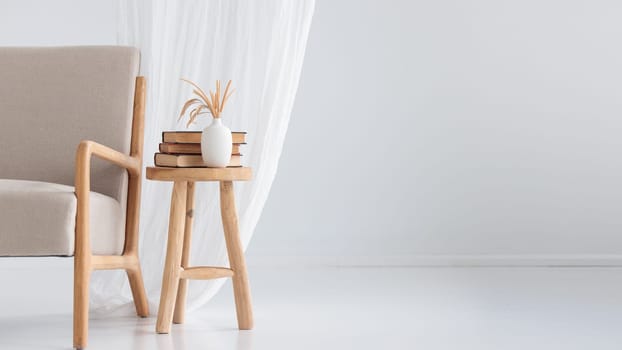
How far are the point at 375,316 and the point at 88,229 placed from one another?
1030mm

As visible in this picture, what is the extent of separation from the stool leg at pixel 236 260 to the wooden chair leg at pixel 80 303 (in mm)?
448

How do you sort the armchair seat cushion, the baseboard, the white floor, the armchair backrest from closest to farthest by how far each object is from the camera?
the armchair seat cushion < the white floor < the armchair backrest < the baseboard

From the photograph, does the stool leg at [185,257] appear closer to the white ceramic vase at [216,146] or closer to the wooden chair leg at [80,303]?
the white ceramic vase at [216,146]

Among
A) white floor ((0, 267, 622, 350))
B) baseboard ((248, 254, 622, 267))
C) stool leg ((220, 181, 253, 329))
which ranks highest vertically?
stool leg ((220, 181, 253, 329))

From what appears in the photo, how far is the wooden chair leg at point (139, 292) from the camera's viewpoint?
2801mm

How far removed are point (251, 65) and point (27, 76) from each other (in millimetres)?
736

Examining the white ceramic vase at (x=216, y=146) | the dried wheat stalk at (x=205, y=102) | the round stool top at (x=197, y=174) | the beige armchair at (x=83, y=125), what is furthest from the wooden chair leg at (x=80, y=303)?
the dried wheat stalk at (x=205, y=102)

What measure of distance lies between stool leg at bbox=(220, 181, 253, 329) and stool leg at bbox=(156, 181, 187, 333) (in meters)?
0.13

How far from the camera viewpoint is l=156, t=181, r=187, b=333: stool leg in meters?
2.58

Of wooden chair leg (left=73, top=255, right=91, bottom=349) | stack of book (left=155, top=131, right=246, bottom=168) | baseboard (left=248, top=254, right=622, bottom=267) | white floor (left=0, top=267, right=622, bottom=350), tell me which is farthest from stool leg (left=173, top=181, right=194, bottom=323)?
baseboard (left=248, top=254, right=622, bottom=267)

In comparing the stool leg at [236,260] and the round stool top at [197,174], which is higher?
the round stool top at [197,174]

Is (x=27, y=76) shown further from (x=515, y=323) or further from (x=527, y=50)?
(x=527, y=50)

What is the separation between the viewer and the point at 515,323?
2773mm

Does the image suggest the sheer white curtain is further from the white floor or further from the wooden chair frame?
the white floor
